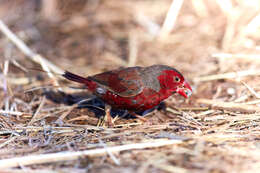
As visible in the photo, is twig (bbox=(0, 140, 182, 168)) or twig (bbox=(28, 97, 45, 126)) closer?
twig (bbox=(0, 140, 182, 168))

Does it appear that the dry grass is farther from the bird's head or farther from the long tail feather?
the long tail feather

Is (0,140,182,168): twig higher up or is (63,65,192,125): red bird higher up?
(63,65,192,125): red bird

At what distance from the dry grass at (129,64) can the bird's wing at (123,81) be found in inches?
18.4

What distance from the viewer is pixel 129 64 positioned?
6441 mm

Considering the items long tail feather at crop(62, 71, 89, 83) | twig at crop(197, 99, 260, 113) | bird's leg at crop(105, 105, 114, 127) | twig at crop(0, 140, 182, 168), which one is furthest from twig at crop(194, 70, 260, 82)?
twig at crop(0, 140, 182, 168)

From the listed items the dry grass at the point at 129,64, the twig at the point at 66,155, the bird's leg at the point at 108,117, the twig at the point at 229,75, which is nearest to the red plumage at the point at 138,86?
the bird's leg at the point at 108,117

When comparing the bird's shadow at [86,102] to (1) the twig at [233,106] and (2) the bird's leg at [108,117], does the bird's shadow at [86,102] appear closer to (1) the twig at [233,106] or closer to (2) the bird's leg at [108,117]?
(2) the bird's leg at [108,117]

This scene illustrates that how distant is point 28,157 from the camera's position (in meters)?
3.34

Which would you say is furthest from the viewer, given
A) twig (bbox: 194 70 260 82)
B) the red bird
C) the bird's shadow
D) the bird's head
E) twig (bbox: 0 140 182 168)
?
twig (bbox: 194 70 260 82)

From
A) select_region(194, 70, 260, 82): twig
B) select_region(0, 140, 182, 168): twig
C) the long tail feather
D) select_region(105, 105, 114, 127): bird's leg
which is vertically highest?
select_region(194, 70, 260, 82): twig

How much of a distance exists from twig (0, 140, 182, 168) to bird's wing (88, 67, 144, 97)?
1.08m

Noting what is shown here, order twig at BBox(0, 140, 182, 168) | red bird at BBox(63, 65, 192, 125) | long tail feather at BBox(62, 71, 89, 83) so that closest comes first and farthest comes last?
twig at BBox(0, 140, 182, 168) < red bird at BBox(63, 65, 192, 125) < long tail feather at BBox(62, 71, 89, 83)

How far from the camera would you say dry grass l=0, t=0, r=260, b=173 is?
11.0ft

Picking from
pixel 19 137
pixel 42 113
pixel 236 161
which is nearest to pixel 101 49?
pixel 42 113
